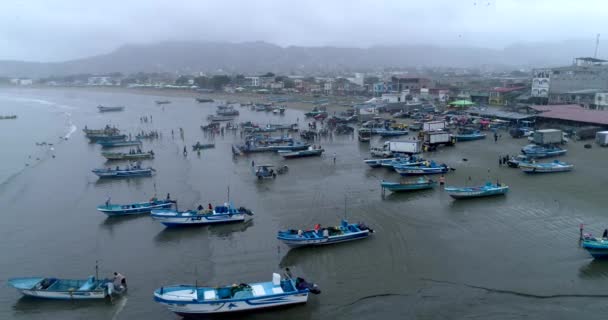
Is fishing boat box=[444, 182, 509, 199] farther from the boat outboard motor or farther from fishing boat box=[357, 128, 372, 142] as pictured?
fishing boat box=[357, 128, 372, 142]

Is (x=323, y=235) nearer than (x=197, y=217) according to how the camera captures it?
Yes

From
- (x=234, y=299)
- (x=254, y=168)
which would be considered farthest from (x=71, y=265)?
(x=254, y=168)

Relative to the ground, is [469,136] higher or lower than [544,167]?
higher

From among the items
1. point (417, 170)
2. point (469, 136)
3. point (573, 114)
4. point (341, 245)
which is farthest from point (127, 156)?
point (573, 114)

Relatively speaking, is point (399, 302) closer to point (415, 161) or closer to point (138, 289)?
point (138, 289)

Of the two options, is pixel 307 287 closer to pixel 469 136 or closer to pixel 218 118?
pixel 469 136

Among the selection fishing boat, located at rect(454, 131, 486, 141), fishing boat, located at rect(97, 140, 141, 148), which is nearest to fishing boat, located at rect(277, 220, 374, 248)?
fishing boat, located at rect(454, 131, 486, 141)
